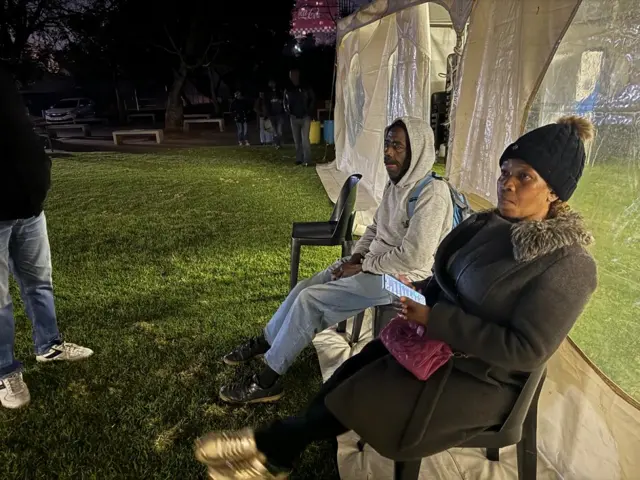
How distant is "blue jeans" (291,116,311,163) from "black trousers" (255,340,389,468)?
8262 mm

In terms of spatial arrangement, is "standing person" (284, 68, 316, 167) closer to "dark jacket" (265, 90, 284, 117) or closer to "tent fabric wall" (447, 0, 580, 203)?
"dark jacket" (265, 90, 284, 117)

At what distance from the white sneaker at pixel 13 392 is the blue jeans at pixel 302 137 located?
7.81m

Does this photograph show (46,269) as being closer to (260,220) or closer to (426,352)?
(426,352)

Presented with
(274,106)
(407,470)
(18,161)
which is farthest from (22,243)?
(274,106)

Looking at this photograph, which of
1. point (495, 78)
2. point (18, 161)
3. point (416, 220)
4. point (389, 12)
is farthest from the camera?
point (389, 12)

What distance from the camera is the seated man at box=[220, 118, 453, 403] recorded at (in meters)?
2.35

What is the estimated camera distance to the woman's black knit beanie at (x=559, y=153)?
148cm

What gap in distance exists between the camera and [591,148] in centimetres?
217

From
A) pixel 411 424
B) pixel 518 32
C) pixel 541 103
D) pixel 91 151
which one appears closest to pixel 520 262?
pixel 411 424

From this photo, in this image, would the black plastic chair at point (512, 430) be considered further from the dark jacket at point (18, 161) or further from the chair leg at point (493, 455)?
the dark jacket at point (18, 161)

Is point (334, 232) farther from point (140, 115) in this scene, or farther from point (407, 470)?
point (140, 115)

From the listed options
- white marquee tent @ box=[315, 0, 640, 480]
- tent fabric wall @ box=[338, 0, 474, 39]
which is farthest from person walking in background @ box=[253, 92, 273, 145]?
white marquee tent @ box=[315, 0, 640, 480]

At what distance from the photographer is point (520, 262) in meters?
1.47

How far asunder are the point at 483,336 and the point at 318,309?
111cm
